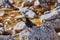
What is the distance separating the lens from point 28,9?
205 centimetres

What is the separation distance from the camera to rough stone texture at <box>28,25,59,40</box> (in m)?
1.45

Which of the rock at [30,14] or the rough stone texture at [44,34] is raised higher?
the rough stone texture at [44,34]

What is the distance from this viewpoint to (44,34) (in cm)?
147

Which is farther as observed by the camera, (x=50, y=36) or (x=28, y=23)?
(x=28, y=23)

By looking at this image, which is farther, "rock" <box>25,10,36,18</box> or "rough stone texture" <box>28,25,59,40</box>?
"rock" <box>25,10,36,18</box>

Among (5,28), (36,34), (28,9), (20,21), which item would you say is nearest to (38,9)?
(28,9)

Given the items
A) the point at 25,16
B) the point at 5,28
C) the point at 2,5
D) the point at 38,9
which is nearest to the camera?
the point at 5,28

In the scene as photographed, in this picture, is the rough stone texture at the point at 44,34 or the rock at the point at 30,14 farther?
the rock at the point at 30,14

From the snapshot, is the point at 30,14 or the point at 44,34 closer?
the point at 44,34

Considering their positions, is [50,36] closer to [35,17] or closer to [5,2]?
[35,17]

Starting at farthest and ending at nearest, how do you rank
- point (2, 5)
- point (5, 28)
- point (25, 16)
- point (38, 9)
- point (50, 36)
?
point (2, 5)
point (38, 9)
point (25, 16)
point (5, 28)
point (50, 36)

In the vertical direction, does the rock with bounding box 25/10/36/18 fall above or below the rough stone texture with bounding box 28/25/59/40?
below

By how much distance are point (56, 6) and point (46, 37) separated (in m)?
0.66

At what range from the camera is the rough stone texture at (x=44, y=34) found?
1.45 meters
